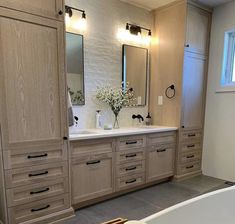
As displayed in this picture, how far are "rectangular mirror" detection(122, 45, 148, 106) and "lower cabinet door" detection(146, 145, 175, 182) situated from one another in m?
0.83

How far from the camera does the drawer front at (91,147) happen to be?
6.95 ft

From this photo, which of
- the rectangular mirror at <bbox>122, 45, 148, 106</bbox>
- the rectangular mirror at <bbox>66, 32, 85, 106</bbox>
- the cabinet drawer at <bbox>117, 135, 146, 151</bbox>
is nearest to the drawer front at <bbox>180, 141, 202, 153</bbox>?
the cabinet drawer at <bbox>117, 135, 146, 151</bbox>

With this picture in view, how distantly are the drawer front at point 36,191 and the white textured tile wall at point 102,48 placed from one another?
88 centimetres

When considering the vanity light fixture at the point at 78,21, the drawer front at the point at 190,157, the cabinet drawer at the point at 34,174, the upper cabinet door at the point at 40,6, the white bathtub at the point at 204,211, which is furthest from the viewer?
the drawer front at the point at 190,157

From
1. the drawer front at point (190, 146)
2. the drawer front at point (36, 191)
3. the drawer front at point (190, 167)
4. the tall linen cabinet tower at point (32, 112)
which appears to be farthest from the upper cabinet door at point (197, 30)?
the drawer front at point (36, 191)

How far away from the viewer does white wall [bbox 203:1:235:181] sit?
3.00m

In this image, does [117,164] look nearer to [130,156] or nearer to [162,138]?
[130,156]

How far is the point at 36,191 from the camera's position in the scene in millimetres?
1865

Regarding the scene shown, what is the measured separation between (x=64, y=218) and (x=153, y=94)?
222cm

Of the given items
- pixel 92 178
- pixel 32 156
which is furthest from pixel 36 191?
pixel 92 178

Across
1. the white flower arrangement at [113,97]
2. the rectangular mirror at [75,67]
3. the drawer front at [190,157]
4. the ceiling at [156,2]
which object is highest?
the ceiling at [156,2]

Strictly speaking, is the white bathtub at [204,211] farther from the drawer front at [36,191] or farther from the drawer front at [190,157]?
the drawer front at [190,157]

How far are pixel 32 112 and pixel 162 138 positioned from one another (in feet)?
5.99

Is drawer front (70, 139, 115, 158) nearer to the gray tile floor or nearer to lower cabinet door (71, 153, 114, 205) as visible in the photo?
lower cabinet door (71, 153, 114, 205)
